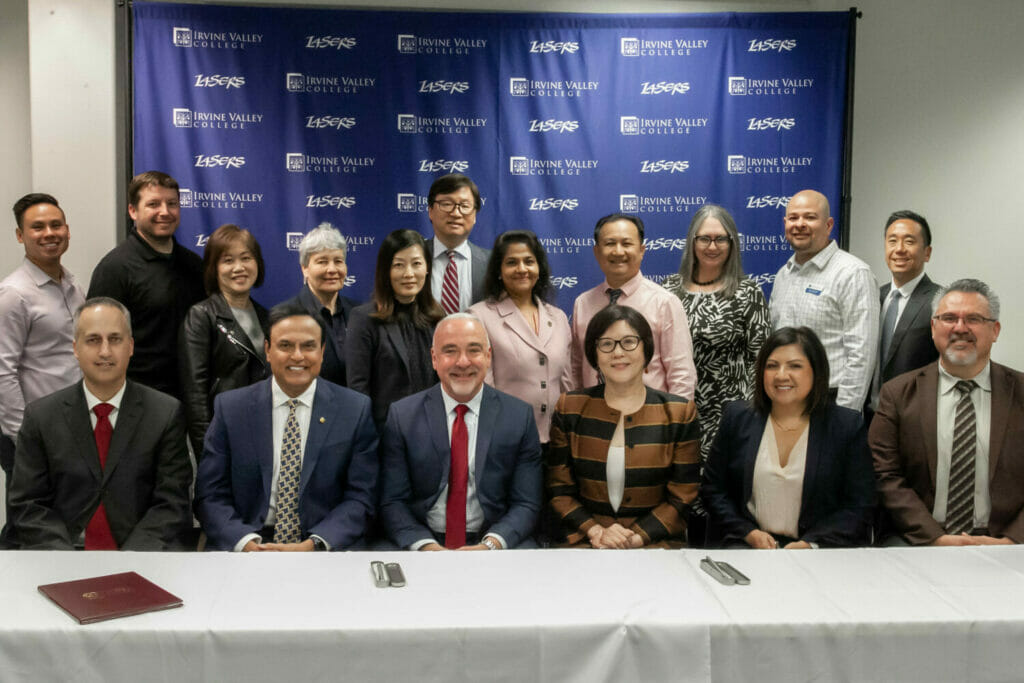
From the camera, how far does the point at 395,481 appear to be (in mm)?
2951

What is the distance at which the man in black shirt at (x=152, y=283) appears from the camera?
12.5 ft

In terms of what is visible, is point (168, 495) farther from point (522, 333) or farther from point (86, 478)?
point (522, 333)

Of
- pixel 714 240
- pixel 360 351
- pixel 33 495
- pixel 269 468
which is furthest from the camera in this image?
pixel 714 240

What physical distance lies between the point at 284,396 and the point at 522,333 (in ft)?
3.32

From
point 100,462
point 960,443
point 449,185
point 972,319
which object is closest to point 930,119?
point 972,319

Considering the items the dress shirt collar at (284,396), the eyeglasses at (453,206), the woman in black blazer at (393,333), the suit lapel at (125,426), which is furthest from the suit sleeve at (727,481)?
the suit lapel at (125,426)

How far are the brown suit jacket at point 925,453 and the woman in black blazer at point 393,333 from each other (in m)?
1.69

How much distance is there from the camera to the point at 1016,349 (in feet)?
16.9

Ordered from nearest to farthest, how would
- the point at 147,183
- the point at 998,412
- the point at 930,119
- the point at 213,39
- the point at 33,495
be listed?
the point at 33,495, the point at 998,412, the point at 147,183, the point at 213,39, the point at 930,119

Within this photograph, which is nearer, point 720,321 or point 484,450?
point 484,450

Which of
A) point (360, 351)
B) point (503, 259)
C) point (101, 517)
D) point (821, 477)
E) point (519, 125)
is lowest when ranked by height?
point (101, 517)

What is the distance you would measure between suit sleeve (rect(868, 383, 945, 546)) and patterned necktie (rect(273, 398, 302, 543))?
6.53 ft

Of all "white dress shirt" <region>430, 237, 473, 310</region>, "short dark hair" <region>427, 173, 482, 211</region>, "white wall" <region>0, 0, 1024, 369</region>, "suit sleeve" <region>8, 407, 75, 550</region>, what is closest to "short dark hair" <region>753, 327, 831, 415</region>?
"white dress shirt" <region>430, 237, 473, 310</region>

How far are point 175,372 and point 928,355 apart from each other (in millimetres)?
3274
